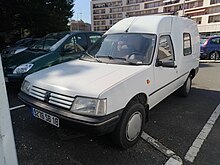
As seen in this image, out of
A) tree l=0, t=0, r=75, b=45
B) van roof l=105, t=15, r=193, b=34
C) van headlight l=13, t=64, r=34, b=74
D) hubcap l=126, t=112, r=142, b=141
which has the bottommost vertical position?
hubcap l=126, t=112, r=142, b=141

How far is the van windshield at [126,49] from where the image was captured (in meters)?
3.15

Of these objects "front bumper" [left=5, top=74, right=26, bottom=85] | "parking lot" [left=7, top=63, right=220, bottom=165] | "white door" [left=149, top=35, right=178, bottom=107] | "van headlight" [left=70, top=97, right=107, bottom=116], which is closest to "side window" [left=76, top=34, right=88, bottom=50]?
"front bumper" [left=5, top=74, right=26, bottom=85]

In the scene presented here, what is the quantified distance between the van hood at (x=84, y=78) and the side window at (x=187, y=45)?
2.07 metres

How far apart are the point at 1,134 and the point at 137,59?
7.56ft

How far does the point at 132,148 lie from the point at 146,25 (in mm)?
2268

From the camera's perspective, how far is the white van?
7.39 feet

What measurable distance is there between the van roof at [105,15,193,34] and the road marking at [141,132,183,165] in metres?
1.89

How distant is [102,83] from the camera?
238 cm

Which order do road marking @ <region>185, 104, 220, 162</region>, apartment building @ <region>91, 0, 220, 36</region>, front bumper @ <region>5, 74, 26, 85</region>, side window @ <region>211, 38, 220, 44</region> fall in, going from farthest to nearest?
apartment building @ <region>91, 0, 220, 36</region> → side window @ <region>211, 38, 220, 44</region> → front bumper @ <region>5, 74, 26, 85</region> → road marking @ <region>185, 104, 220, 162</region>

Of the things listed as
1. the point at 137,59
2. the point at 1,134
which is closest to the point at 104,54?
the point at 137,59

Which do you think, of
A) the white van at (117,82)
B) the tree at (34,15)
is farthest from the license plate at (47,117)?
the tree at (34,15)

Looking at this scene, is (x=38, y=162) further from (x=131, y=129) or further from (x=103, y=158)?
(x=131, y=129)

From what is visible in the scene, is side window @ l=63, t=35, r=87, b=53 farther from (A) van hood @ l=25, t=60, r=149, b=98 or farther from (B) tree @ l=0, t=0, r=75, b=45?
(B) tree @ l=0, t=0, r=75, b=45

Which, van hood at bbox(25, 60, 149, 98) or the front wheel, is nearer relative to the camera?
van hood at bbox(25, 60, 149, 98)
